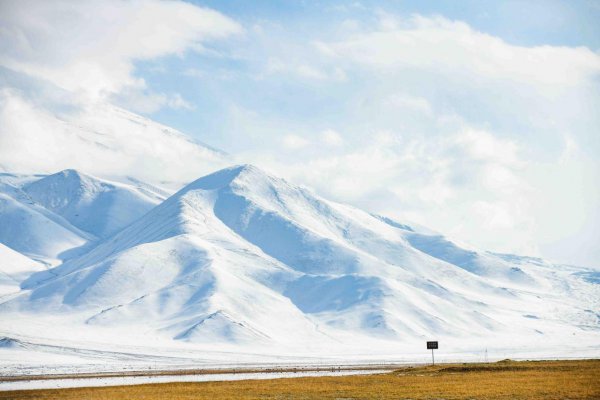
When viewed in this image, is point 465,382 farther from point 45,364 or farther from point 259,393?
point 45,364

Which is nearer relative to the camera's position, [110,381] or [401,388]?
[401,388]

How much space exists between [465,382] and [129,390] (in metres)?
38.9

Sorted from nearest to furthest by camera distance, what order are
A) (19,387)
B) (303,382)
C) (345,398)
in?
(345,398) → (303,382) → (19,387)

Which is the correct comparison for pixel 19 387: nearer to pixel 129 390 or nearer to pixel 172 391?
pixel 129 390

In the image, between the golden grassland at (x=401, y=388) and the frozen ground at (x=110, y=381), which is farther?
the frozen ground at (x=110, y=381)

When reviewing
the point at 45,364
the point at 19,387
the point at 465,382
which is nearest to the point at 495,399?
the point at 465,382

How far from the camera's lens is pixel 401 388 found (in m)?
79.7

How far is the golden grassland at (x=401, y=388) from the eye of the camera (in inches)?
2771

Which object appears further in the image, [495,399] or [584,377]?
[584,377]

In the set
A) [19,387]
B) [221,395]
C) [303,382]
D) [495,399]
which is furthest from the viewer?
[19,387]

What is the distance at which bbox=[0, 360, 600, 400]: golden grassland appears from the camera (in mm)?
70375

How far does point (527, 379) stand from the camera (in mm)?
85625

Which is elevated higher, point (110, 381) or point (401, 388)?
point (401, 388)

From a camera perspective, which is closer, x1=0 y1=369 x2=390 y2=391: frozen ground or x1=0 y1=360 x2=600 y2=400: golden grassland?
x1=0 y1=360 x2=600 y2=400: golden grassland
